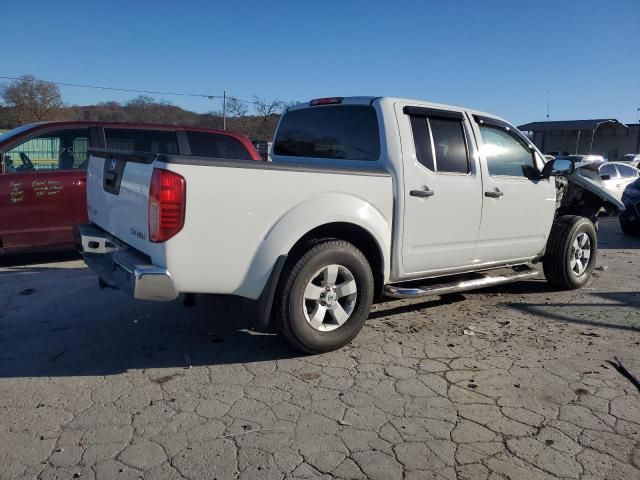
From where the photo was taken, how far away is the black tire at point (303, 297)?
3.90m

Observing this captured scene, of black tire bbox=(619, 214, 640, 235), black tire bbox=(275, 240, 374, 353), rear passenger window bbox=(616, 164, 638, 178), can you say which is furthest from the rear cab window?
rear passenger window bbox=(616, 164, 638, 178)

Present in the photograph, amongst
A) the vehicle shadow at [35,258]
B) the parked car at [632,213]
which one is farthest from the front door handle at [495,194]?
the parked car at [632,213]

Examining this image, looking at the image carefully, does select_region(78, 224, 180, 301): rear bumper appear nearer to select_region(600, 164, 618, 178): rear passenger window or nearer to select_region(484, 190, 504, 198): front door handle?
select_region(484, 190, 504, 198): front door handle

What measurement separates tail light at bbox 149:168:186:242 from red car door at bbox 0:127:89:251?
4223 millimetres

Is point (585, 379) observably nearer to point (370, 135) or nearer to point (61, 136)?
point (370, 135)

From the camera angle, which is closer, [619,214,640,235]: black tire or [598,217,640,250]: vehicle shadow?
[598,217,640,250]: vehicle shadow

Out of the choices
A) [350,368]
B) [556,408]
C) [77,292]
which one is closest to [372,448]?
[350,368]

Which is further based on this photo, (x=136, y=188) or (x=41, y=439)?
(x=136, y=188)

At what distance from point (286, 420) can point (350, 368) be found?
89 centimetres

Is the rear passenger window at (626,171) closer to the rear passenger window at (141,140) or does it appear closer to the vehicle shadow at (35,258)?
the rear passenger window at (141,140)

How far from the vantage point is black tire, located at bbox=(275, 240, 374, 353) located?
153 inches

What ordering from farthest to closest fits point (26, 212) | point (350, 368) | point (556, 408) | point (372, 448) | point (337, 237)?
point (26, 212) < point (337, 237) < point (350, 368) < point (556, 408) < point (372, 448)

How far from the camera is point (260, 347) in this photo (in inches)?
172

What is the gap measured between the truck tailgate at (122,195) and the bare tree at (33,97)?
3452cm
